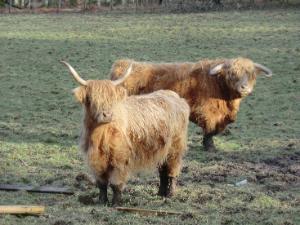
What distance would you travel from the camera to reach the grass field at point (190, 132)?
6770 millimetres

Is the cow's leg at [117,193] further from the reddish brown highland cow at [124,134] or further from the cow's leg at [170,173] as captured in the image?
the cow's leg at [170,173]

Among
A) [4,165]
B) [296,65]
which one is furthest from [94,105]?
[296,65]

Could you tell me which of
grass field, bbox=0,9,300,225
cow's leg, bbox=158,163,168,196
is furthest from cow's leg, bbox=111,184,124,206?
cow's leg, bbox=158,163,168,196

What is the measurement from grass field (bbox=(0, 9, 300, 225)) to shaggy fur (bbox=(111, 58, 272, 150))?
1.49ft

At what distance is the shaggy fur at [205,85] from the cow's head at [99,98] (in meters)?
3.33

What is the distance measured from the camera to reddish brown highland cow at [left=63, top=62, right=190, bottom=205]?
6.54 m

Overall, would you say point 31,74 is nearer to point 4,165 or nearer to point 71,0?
point 4,165

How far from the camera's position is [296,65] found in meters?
18.3

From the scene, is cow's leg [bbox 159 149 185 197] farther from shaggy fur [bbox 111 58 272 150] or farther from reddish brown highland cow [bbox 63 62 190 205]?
shaggy fur [bbox 111 58 272 150]

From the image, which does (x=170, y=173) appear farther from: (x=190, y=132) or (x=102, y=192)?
(x=190, y=132)

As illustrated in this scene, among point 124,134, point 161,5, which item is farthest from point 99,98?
point 161,5

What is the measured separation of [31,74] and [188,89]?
8147mm

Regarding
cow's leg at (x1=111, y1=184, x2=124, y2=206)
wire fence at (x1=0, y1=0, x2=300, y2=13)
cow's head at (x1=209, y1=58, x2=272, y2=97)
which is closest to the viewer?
cow's leg at (x1=111, y1=184, x2=124, y2=206)

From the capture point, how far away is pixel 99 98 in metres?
6.47
